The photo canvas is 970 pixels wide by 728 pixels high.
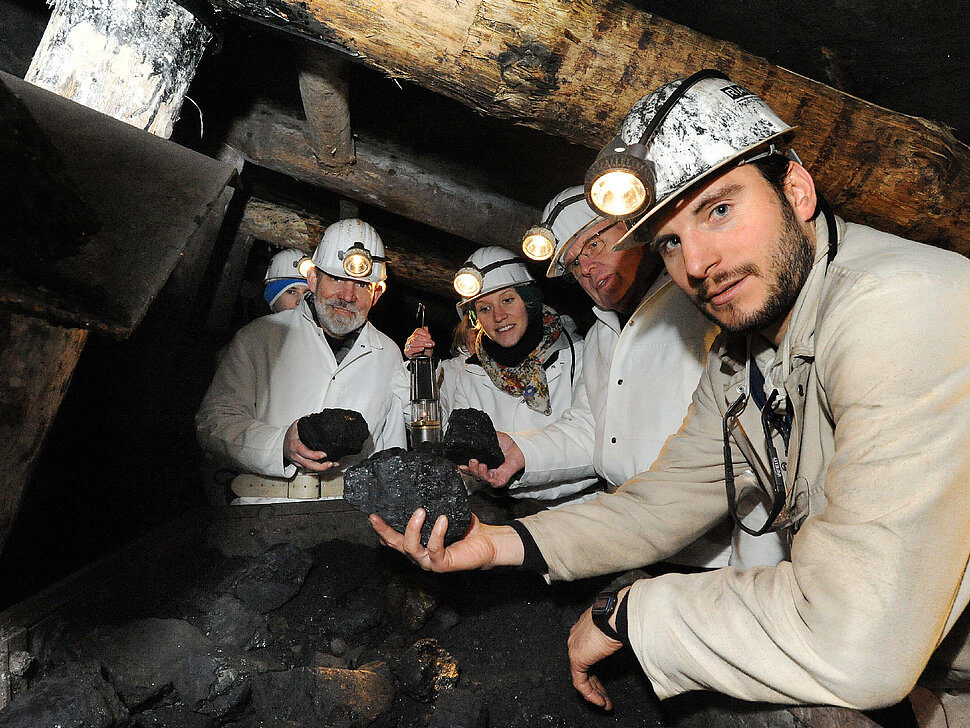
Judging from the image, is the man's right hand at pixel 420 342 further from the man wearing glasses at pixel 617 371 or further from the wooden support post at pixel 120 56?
the wooden support post at pixel 120 56

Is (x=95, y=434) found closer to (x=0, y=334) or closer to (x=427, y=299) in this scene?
(x=0, y=334)

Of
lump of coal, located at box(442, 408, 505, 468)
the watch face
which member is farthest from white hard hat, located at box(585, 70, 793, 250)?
lump of coal, located at box(442, 408, 505, 468)

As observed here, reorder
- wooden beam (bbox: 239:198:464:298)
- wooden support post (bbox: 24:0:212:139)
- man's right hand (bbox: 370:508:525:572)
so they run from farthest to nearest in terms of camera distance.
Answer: wooden beam (bbox: 239:198:464:298)
wooden support post (bbox: 24:0:212:139)
man's right hand (bbox: 370:508:525:572)

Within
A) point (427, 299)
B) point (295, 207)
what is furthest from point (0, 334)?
point (427, 299)

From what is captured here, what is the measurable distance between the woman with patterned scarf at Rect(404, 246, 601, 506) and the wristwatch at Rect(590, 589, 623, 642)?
2.58m

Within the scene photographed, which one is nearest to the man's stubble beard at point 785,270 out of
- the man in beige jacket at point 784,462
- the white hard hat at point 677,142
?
the man in beige jacket at point 784,462

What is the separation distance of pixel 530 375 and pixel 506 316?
0.50m

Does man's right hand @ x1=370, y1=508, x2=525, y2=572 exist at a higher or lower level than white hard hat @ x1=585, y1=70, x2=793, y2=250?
lower

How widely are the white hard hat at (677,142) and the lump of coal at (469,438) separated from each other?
1.56m

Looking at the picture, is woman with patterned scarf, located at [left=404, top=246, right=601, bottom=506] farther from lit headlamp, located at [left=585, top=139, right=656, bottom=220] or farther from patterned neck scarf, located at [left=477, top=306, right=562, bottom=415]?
lit headlamp, located at [left=585, top=139, right=656, bottom=220]

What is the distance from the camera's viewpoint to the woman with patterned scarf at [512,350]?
4.45 m

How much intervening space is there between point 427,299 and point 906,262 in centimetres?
668

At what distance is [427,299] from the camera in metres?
7.85

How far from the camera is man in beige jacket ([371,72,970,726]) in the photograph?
127 centimetres
